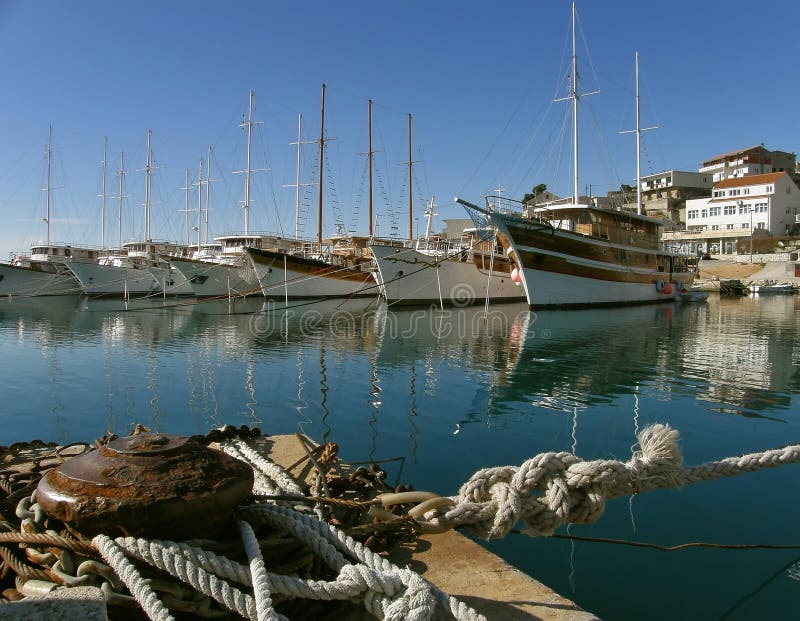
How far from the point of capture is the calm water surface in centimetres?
436

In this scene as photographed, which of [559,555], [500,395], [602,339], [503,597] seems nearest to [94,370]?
[500,395]

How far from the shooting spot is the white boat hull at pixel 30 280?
50.4 metres

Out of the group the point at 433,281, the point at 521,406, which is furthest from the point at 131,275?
the point at 521,406

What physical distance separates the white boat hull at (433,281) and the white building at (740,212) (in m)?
43.5

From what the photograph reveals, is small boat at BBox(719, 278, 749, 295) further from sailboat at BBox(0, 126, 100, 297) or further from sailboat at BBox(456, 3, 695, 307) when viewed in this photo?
sailboat at BBox(0, 126, 100, 297)

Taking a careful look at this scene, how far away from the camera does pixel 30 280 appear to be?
2098 inches

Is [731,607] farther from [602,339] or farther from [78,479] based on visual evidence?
[602,339]

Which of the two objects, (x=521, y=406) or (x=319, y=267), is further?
(x=319, y=267)

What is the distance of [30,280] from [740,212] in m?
83.8

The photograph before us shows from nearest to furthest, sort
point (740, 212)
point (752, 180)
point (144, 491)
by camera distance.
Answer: point (144, 491), point (740, 212), point (752, 180)

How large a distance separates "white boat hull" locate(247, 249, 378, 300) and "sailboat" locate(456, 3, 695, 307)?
1330 cm

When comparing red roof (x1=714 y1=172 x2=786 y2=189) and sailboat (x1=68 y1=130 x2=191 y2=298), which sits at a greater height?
red roof (x1=714 y1=172 x2=786 y2=189)

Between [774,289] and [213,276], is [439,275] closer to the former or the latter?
[213,276]

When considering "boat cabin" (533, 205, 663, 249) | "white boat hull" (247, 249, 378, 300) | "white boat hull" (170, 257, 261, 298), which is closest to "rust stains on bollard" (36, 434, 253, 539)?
"boat cabin" (533, 205, 663, 249)
